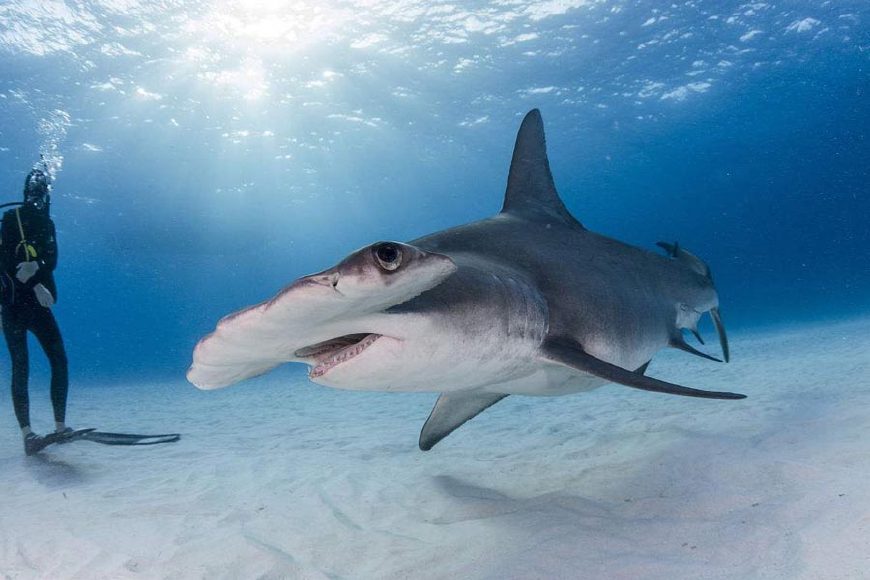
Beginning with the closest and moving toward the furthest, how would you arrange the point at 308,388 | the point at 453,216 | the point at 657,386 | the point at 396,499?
the point at 657,386, the point at 396,499, the point at 308,388, the point at 453,216

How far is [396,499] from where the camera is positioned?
4078mm

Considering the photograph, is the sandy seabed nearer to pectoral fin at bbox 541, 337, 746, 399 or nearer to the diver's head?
pectoral fin at bbox 541, 337, 746, 399

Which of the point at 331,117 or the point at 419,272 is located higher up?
the point at 331,117

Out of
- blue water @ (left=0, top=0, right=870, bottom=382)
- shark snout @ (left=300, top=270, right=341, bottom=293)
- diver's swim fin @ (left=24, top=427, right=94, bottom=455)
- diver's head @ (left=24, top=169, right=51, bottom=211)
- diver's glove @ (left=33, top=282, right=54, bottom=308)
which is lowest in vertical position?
diver's swim fin @ (left=24, top=427, right=94, bottom=455)

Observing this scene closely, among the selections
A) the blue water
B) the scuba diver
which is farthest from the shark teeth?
the blue water

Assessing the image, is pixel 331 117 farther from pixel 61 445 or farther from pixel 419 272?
pixel 419 272

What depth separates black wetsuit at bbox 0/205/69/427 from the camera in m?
5.93

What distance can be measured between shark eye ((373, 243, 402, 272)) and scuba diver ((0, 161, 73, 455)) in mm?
6283

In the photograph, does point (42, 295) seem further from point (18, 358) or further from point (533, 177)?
point (533, 177)

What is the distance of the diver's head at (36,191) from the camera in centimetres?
630

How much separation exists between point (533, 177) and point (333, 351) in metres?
3.28

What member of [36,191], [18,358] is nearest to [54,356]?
[18,358]

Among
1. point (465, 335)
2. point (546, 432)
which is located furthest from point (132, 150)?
point (465, 335)

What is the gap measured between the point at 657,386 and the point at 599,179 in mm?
55399
